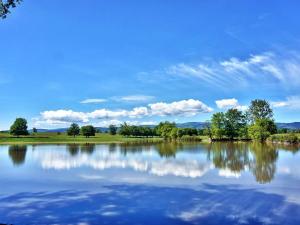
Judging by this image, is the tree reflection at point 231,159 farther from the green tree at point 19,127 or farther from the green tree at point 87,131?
the green tree at point 87,131

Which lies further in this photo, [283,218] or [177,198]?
[177,198]

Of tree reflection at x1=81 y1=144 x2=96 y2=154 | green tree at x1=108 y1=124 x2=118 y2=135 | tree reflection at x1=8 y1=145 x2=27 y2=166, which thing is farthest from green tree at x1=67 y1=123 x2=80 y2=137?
tree reflection at x1=8 y1=145 x2=27 y2=166

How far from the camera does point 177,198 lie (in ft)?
53.2

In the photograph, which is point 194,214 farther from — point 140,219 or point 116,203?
point 116,203

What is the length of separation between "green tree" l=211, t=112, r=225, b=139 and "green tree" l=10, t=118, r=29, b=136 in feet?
178

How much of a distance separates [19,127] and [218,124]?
186 ft

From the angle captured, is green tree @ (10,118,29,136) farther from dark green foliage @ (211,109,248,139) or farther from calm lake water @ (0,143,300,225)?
calm lake water @ (0,143,300,225)

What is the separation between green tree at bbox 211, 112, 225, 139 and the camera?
107m

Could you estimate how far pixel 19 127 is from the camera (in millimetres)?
105750

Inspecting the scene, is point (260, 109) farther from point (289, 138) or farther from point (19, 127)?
point (19, 127)

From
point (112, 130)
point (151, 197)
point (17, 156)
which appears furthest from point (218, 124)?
point (151, 197)

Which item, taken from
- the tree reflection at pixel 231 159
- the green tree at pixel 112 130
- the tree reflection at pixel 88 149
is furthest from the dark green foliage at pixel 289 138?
the green tree at pixel 112 130

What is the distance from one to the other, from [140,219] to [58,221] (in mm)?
2686

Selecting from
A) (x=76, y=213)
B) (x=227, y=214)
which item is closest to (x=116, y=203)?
(x=76, y=213)
